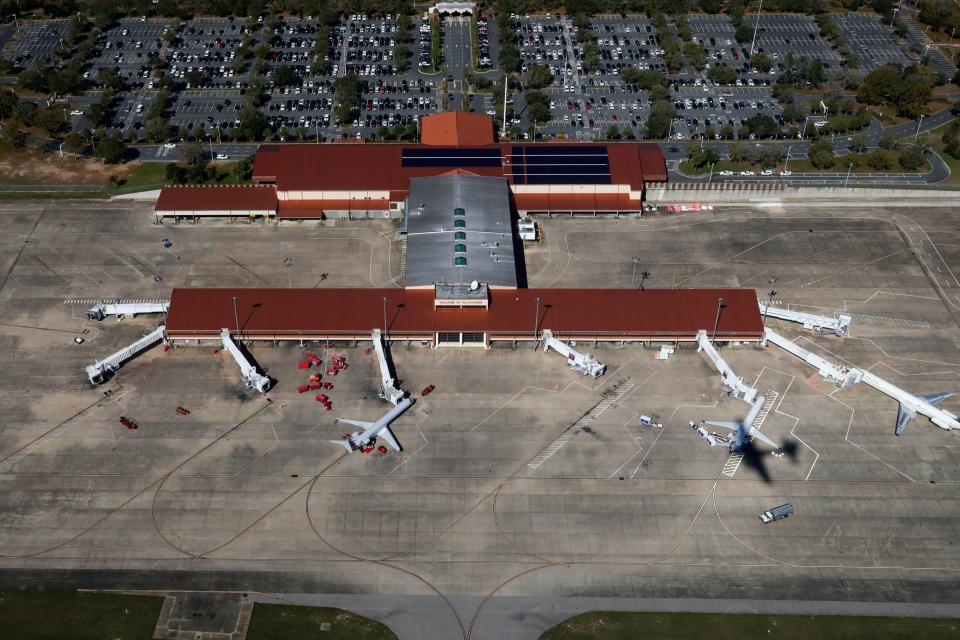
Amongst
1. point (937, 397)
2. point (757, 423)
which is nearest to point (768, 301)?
point (757, 423)

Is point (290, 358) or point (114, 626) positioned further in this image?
point (290, 358)

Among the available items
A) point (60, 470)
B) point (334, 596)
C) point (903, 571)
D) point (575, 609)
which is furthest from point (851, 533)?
point (60, 470)

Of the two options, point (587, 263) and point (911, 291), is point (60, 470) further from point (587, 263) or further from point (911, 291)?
point (911, 291)

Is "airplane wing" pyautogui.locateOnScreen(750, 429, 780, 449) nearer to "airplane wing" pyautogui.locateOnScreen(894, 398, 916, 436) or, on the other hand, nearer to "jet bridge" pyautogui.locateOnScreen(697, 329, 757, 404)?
"jet bridge" pyautogui.locateOnScreen(697, 329, 757, 404)

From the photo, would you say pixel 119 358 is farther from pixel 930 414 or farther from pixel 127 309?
pixel 930 414

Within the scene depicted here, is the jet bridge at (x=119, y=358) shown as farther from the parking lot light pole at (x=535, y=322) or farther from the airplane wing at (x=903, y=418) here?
the airplane wing at (x=903, y=418)

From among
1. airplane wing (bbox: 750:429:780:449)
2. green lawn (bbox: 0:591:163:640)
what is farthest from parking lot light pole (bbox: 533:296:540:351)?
green lawn (bbox: 0:591:163:640)

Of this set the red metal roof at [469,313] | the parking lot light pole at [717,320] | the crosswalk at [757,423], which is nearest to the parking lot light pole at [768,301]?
the red metal roof at [469,313]
